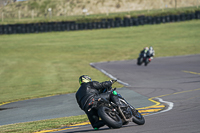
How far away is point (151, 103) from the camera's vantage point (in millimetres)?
11703

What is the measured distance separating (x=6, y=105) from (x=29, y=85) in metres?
5.09

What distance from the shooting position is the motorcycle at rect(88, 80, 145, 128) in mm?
7047

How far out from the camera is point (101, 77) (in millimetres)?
20047

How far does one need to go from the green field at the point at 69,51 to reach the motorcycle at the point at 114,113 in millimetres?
3000

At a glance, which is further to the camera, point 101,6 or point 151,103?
point 101,6

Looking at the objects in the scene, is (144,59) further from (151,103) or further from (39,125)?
(39,125)

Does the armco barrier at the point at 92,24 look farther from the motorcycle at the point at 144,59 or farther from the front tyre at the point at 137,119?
the front tyre at the point at 137,119

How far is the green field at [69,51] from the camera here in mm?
18783

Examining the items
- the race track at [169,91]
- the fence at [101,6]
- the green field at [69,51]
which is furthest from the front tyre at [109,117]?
the fence at [101,6]

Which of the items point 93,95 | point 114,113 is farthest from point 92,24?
point 114,113

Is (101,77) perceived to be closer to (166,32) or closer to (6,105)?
(6,105)

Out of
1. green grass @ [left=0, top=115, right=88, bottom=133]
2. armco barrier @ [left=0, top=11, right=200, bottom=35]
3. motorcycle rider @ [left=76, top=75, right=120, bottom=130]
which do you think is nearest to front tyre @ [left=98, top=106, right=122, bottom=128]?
motorcycle rider @ [left=76, top=75, right=120, bottom=130]

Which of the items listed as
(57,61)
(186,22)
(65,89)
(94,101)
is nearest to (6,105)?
(65,89)

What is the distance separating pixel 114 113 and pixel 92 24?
3753 centimetres
